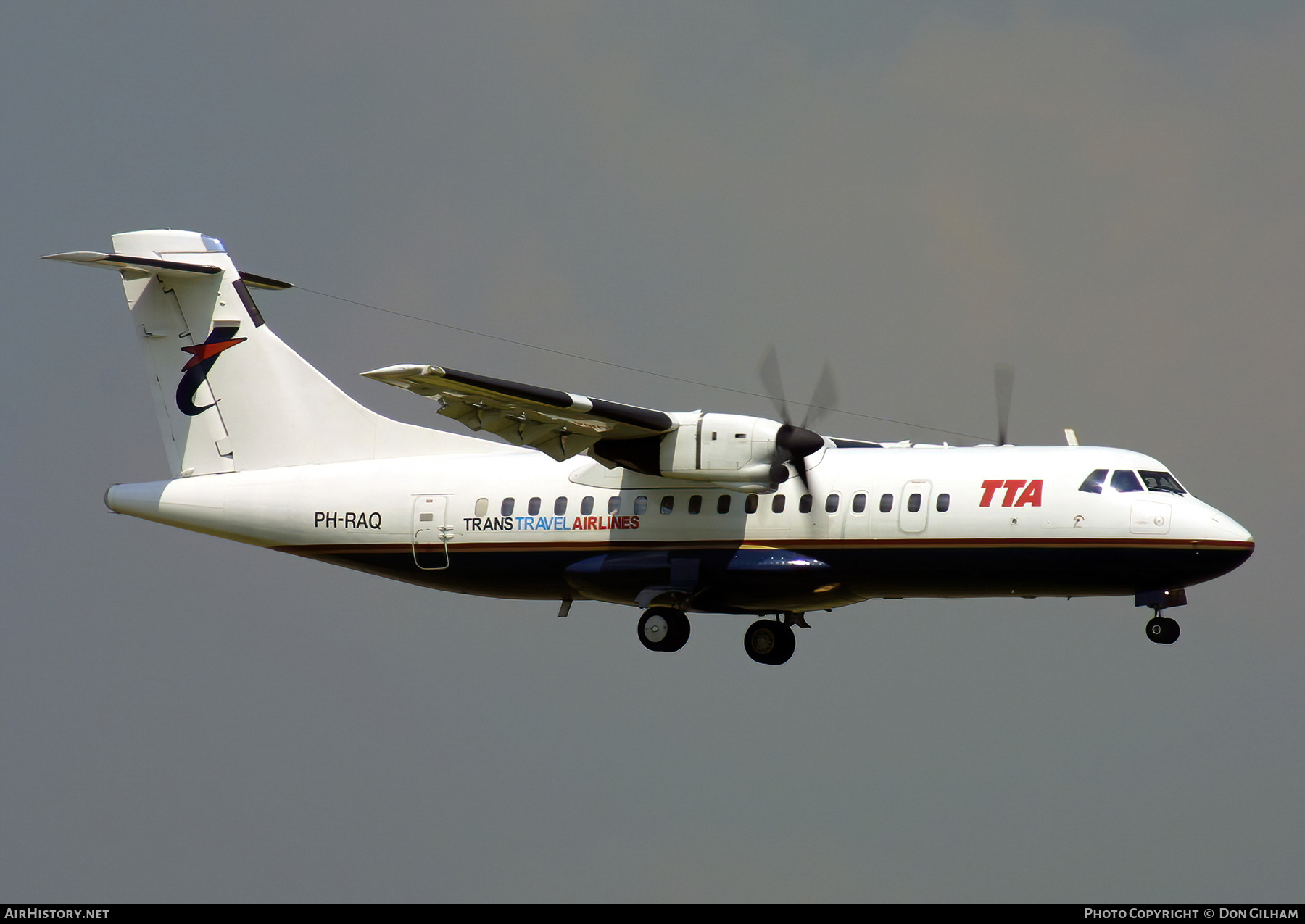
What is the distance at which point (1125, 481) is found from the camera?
68.9 ft

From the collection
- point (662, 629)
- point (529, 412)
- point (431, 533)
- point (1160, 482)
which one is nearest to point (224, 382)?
point (431, 533)

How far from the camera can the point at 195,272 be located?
82.9 feet

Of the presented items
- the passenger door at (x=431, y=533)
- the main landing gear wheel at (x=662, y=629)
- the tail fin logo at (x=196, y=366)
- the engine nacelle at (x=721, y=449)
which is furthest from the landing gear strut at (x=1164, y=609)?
the tail fin logo at (x=196, y=366)

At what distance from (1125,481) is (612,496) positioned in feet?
21.9

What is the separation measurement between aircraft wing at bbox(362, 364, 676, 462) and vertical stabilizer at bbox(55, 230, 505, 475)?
8.40ft

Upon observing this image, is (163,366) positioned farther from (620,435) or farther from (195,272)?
(620,435)

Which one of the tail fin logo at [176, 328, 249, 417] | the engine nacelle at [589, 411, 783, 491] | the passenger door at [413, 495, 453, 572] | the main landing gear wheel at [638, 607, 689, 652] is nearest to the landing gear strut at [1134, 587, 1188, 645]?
the engine nacelle at [589, 411, 783, 491]

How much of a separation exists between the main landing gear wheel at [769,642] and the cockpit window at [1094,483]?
497 cm

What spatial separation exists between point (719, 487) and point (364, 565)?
5.33 metres

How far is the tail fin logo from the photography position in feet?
82.5

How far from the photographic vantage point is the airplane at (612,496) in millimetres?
20906

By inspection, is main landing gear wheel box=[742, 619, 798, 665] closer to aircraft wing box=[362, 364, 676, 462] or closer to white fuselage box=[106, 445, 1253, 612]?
white fuselage box=[106, 445, 1253, 612]

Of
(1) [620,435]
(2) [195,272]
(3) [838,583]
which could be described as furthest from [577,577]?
(2) [195,272]

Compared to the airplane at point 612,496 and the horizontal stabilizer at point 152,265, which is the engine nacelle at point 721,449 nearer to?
the airplane at point 612,496
